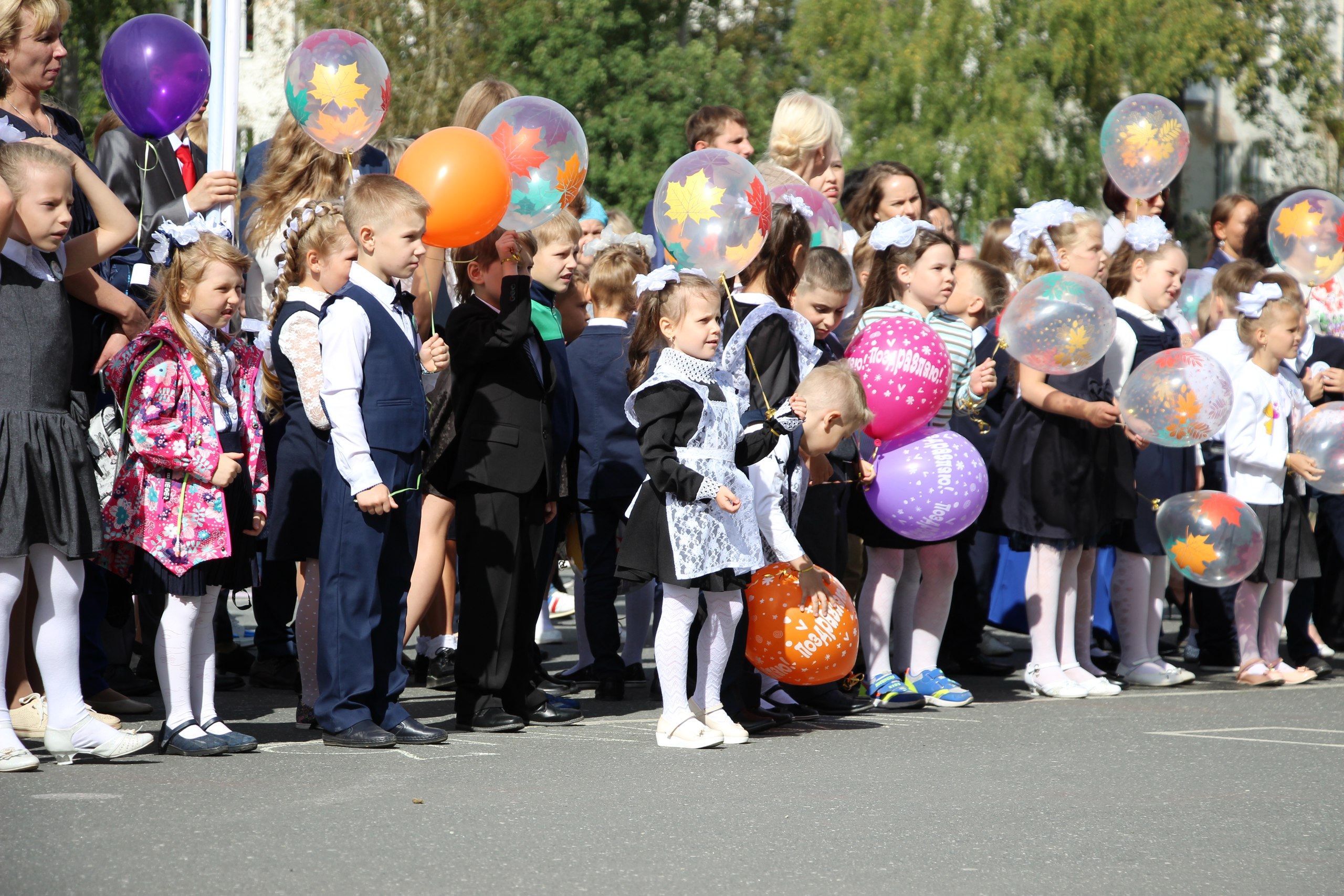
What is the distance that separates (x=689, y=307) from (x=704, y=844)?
2257 millimetres

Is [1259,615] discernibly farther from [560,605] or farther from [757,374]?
[560,605]

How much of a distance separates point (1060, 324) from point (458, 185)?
274cm

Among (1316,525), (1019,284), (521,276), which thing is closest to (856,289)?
(1019,284)

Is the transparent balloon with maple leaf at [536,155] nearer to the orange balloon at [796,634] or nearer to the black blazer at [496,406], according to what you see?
the black blazer at [496,406]

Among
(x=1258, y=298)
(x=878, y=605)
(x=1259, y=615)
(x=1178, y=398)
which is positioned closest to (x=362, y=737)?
(x=878, y=605)

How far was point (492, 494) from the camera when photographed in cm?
610

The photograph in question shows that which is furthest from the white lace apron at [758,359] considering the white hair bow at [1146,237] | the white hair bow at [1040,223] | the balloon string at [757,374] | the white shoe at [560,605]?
the white shoe at [560,605]

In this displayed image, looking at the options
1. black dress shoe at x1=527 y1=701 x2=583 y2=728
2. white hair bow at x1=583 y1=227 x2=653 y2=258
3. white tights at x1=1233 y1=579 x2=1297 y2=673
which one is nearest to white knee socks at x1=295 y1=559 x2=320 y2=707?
black dress shoe at x1=527 y1=701 x2=583 y2=728

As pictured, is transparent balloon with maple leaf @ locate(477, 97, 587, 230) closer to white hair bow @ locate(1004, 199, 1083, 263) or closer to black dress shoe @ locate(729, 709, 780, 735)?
black dress shoe @ locate(729, 709, 780, 735)

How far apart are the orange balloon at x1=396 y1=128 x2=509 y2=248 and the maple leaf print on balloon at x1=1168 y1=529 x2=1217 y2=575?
3.48m

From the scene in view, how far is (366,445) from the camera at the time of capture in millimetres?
5539

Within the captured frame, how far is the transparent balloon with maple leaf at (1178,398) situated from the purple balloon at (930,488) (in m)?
0.87

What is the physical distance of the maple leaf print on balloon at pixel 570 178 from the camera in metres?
6.27

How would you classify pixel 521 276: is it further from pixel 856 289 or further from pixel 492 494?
pixel 856 289
